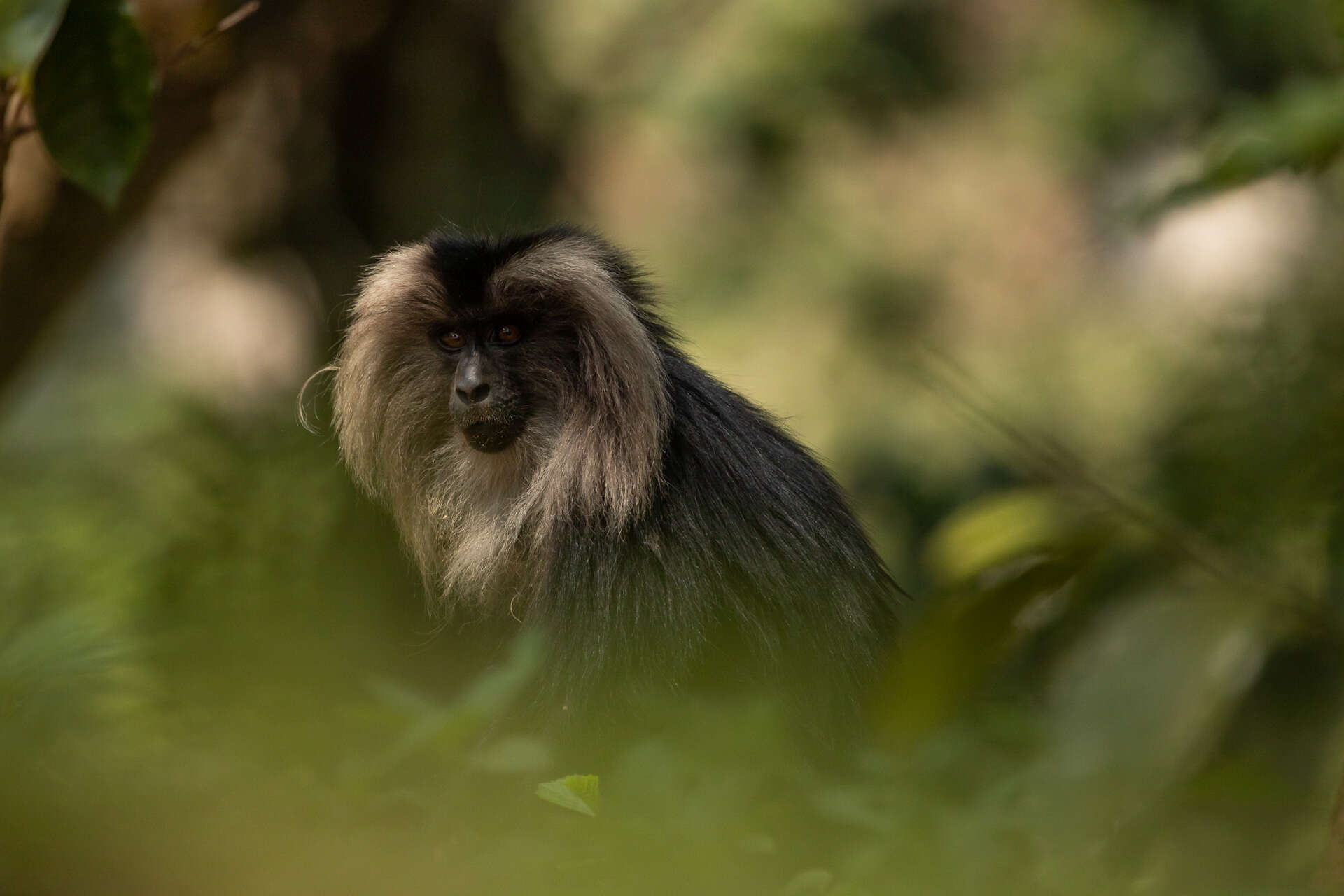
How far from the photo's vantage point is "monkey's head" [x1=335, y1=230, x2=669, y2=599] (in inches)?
135

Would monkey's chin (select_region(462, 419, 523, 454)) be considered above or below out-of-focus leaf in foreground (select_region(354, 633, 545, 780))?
above

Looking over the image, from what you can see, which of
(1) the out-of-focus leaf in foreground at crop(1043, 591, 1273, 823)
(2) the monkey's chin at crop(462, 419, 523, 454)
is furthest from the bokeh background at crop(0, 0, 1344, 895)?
(2) the monkey's chin at crop(462, 419, 523, 454)

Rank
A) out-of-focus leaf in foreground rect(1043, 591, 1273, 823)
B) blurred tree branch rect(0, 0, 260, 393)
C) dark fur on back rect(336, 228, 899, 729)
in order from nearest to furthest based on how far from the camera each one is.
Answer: out-of-focus leaf in foreground rect(1043, 591, 1273, 823) < dark fur on back rect(336, 228, 899, 729) < blurred tree branch rect(0, 0, 260, 393)

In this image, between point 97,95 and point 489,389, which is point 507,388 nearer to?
point 489,389

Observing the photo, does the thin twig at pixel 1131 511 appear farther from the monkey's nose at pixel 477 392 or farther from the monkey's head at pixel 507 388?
the monkey's nose at pixel 477 392

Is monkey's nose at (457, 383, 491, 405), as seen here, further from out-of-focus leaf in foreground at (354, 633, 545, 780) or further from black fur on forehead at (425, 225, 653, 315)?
out-of-focus leaf in foreground at (354, 633, 545, 780)

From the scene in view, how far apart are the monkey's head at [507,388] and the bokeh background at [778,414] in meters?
0.33

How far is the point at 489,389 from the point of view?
3.62m

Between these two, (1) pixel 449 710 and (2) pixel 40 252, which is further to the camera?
(2) pixel 40 252

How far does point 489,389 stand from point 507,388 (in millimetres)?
56

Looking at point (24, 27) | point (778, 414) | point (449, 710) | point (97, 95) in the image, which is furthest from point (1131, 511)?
point (778, 414)

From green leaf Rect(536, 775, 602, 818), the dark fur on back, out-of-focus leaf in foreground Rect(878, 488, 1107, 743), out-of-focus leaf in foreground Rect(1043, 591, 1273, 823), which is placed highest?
the dark fur on back

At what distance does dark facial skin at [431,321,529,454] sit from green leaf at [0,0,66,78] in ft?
6.59

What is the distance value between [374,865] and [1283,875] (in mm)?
667
